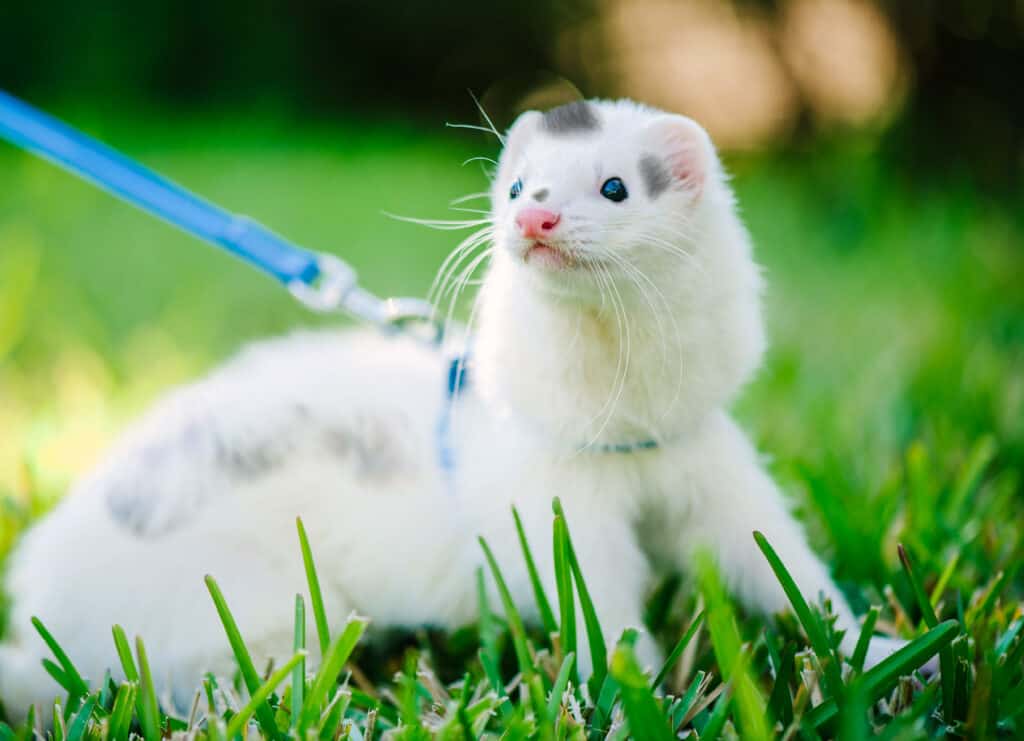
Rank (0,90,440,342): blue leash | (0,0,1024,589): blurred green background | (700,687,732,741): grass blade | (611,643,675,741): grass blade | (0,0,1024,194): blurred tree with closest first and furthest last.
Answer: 1. (611,643,675,741): grass blade
2. (700,687,732,741): grass blade
3. (0,90,440,342): blue leash
4. (0,0,1024,589): blurred green background
5. (0,0,1024,194): blurred tree

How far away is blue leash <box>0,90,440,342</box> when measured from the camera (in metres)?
1.63

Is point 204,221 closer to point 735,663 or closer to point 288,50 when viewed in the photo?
point 735,663

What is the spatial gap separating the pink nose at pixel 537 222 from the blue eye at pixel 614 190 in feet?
0.30

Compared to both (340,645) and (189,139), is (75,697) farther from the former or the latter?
(189,139)

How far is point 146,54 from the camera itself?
795 cm

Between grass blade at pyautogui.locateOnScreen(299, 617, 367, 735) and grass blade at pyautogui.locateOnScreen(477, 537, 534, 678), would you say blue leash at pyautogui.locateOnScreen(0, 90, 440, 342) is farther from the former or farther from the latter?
grass blade at pyautogui.locateOnScreen(299, 617, 367, 735)

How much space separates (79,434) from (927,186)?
Result: 4.22m

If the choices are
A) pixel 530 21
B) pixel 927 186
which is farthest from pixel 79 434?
pixel 530 21

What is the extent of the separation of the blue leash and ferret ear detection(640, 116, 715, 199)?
0.58 m

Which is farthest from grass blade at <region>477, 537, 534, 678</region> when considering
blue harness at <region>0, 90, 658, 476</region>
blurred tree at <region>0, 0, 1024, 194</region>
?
blurred tree at <region>0, 0, 1024, 194</region>

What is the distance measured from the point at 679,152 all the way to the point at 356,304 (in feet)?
2.33

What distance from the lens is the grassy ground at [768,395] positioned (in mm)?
1051

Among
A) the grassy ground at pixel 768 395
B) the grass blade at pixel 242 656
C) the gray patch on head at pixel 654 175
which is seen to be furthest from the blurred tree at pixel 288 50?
the grass blade at pixel 242 656

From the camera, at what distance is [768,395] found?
2.43m
